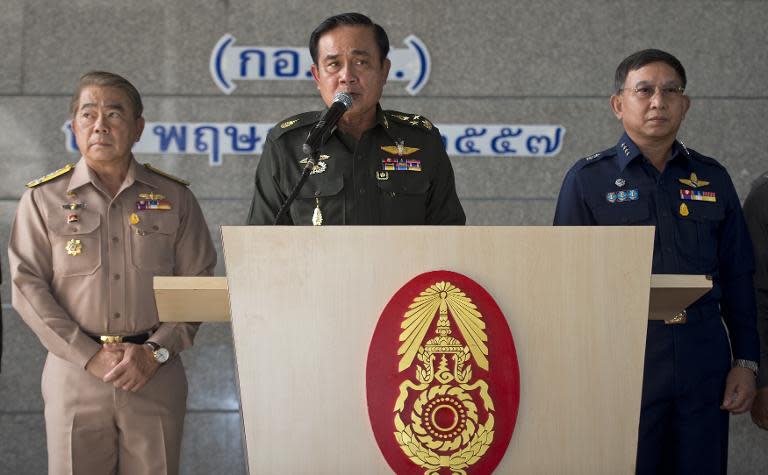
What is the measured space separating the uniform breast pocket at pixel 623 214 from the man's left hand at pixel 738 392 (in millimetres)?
506

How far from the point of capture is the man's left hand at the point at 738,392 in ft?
8.04

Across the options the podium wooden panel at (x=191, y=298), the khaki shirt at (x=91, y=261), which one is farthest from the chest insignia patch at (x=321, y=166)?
the khaki shirt at (x=91, y=261)

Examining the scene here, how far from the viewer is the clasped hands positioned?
2.58 meters

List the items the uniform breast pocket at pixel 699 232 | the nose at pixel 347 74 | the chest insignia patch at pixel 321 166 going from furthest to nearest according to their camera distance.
Answer: the uniform breast pocket at pixel 699 232, the chest insignia patch at pixel 321 166, the nose at pixel 347 74

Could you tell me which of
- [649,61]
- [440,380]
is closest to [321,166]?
[440,380]

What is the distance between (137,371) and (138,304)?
0.72ft

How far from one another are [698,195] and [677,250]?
20 cm

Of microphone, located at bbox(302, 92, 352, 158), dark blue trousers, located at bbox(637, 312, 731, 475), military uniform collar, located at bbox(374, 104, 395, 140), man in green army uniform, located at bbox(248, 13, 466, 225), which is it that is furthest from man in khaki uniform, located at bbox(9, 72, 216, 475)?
dark blue trousers, located at bbox(637, 312, 731, 475)

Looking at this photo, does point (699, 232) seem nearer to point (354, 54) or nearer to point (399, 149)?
point (399, 149)

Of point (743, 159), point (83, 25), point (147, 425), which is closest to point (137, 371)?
point (147, 425)

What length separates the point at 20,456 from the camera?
12.6 ft

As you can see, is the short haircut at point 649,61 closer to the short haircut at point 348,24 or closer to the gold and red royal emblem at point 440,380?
the short haircut at point 348,24

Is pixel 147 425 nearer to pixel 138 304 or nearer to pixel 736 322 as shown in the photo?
pixel 138 304

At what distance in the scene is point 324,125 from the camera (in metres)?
1.76
